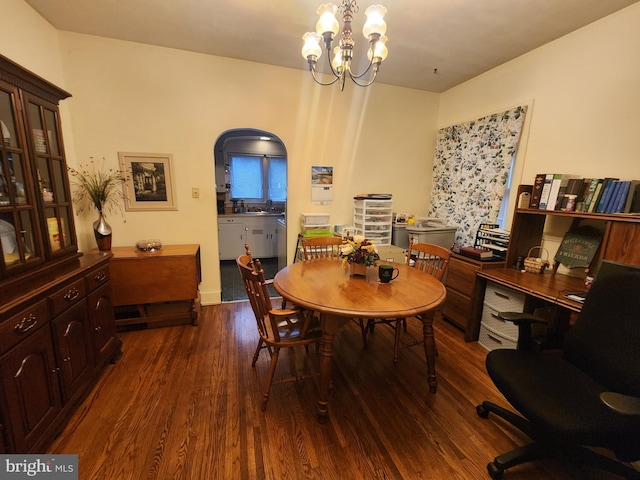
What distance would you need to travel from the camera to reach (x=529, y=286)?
2025mm

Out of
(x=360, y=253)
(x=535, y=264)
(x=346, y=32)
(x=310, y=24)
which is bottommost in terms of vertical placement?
(x=535, y=264)

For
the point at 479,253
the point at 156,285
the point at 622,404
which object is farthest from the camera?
the point at 156,285

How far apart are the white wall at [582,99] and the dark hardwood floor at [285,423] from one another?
74.0 inches

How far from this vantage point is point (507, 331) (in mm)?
2232

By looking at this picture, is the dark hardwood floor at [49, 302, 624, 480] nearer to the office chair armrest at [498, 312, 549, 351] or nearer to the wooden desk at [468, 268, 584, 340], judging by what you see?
the wooden desk at [468, 268, 584, 340]

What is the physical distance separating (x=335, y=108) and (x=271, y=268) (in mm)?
2770

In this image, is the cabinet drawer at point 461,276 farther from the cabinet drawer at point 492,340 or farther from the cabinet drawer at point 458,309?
the cabinet drawer at point 492,340

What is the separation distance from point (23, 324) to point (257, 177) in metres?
4.64

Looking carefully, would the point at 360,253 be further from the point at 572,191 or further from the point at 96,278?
the point at 96,278

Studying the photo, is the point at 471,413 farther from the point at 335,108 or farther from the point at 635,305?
the point at 335,108

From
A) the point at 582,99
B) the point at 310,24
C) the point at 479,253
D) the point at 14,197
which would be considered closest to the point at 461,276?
the point at 479,253

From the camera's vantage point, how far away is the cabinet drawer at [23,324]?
1.14 m

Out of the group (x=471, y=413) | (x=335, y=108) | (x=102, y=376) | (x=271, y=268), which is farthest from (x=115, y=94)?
(x=471, y=413)

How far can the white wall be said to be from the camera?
1948 millimetres
